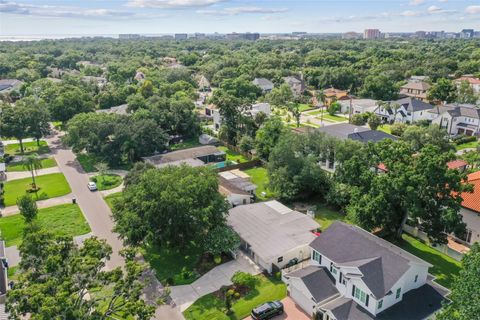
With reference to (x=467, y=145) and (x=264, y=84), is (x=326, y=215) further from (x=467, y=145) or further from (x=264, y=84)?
(x=264, y=84)

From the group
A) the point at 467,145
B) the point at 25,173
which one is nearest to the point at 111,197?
the point at 25,173

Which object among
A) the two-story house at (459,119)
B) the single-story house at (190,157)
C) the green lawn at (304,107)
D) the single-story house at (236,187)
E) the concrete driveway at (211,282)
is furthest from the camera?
the green lawn at (304,107)

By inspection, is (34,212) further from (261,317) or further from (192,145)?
(192,145)

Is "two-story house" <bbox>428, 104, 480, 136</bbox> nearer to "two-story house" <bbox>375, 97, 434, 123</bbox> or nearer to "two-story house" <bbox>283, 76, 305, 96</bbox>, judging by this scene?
"two-story house" <bbox>375, 97, 434, 123</bbox>

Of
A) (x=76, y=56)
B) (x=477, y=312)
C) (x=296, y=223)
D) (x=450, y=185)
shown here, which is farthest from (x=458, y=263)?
(x=76, y=56)

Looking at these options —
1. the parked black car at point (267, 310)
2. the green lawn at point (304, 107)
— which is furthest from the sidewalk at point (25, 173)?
the green lawn at point (304, 107)

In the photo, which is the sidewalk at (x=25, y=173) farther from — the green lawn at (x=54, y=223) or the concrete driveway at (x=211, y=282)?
the concrete driveway at (x=211, y=282)

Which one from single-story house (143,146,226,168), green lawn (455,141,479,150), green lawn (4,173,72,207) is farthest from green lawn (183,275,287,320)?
green lawn (455,141,479,150)
